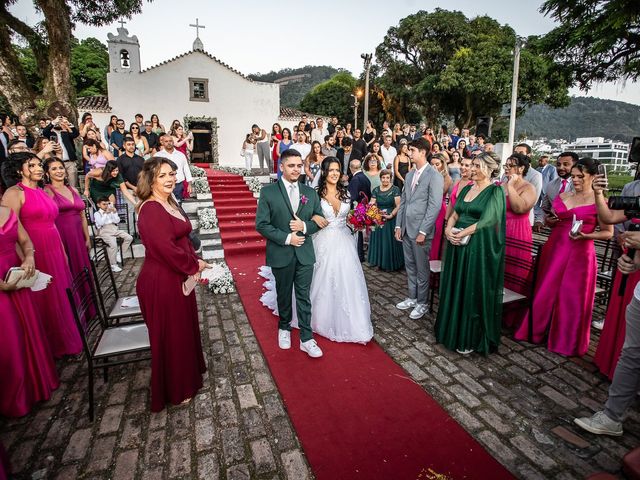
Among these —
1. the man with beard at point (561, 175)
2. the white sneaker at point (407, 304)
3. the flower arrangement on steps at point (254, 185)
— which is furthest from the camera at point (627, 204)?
the flower arrangement on steps at point (254, 185)

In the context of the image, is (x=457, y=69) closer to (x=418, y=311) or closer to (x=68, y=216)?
(x=418, y=311)

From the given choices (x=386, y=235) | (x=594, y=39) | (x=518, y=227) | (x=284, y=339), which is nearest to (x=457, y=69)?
(x=594, y=39)

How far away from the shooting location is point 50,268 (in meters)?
4.05

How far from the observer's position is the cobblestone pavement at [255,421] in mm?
2725

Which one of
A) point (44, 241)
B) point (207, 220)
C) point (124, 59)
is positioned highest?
point (124, 59)

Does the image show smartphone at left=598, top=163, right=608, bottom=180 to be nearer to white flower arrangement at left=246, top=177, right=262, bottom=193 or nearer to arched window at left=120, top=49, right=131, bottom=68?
white flower arrangement at left=246, top=177, right=262, bottom=193

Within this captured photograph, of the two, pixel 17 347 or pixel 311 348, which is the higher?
pixel 17 347

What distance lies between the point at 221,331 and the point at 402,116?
116 feet

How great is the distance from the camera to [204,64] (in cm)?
2503

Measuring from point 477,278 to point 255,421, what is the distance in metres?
2.78

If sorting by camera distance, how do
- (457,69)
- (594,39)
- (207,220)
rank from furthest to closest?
(457,69) → (594,39) → (207,220)

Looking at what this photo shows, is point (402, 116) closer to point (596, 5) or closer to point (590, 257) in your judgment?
point (596, 5)

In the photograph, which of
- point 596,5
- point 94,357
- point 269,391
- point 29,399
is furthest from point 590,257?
point 596,5

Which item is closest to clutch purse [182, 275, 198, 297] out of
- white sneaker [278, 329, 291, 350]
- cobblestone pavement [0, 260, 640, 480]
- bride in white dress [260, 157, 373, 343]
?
cobblestone pavement [0, 260, 640, 480]
